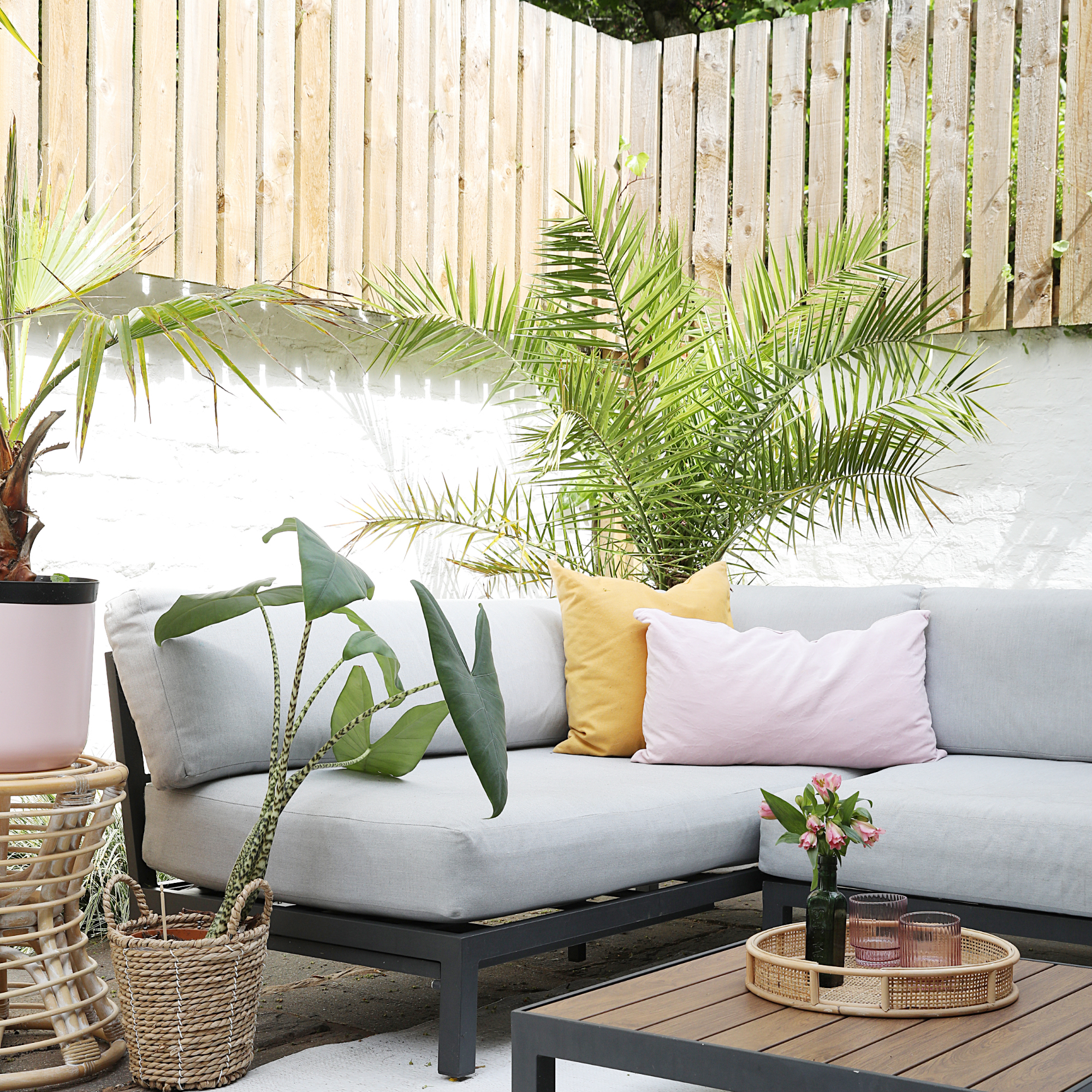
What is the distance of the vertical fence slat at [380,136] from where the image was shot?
4.21 meters

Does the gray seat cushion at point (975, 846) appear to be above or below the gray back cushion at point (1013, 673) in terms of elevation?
below

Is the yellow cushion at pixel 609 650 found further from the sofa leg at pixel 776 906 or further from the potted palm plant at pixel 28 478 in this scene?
the potted palm plant at pixel 28 478

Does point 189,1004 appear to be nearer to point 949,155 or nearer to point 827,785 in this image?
point 827,785

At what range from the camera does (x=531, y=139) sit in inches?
187

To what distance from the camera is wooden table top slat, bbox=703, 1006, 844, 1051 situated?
1555mm

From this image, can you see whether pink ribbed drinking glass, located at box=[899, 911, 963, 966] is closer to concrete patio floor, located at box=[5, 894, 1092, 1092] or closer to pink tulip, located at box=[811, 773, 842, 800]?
pink tulip, located at box=[811, 773, 842, 800]

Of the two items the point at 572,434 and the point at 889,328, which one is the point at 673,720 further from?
the point at 889,328

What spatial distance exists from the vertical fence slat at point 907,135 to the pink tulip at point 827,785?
10.4 feet

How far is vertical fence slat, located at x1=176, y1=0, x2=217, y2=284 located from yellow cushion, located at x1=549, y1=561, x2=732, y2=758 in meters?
1.34

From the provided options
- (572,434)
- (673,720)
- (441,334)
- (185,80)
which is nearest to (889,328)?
(572,434)

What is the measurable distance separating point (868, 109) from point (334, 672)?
10.9 ft

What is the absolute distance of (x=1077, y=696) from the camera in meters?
3.05

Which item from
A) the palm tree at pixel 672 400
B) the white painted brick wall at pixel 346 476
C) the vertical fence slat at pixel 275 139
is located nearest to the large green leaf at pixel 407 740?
the white painted brick wall at pixel 346 476

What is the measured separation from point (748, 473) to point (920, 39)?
1690 mm
